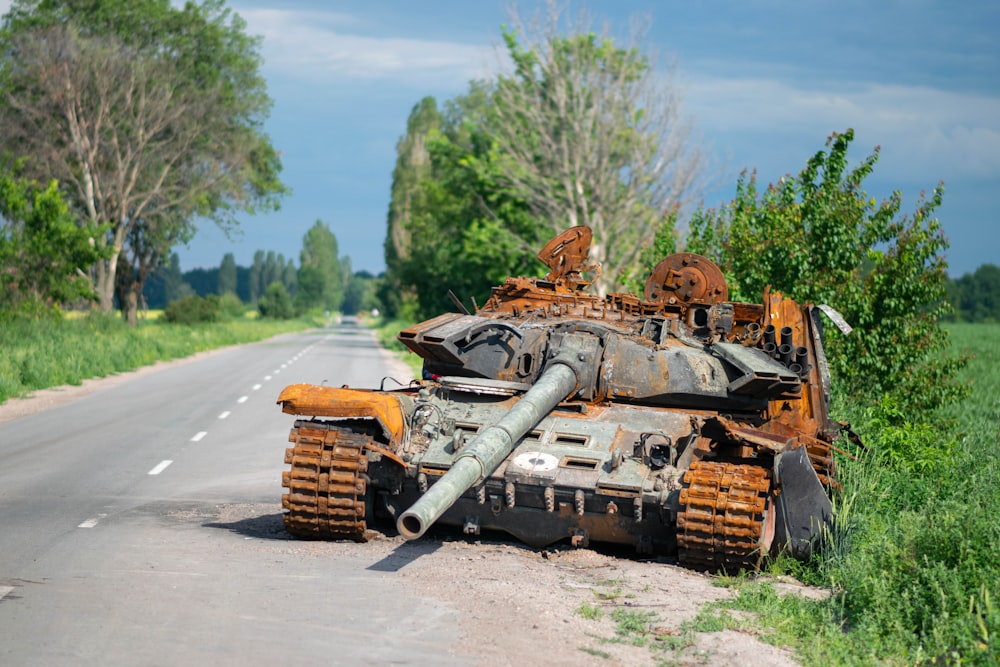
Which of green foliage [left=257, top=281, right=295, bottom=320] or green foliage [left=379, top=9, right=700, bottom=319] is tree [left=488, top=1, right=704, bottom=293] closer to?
green foliage [left=379, top=9, right=700, bottom=319]

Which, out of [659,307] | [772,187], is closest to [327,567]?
[659,307]

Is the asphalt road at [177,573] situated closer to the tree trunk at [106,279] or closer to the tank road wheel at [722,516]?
the tank road wheel at [722,516]

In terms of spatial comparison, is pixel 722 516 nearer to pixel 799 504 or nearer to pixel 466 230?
pixel 799 504

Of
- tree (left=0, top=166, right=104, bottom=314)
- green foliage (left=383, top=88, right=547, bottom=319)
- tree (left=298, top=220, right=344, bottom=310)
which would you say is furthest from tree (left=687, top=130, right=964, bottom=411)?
tree (left=298, top=220, right=344, bottom=310)

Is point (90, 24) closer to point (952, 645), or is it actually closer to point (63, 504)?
point (63, 504)

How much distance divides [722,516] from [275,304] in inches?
4128

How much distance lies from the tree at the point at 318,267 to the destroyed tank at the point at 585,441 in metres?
138

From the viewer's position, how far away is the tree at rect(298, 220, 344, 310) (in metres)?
151

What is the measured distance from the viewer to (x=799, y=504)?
353 inches

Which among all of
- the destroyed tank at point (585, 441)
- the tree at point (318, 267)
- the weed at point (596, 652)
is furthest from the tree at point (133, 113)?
the tree at point (318, 267)

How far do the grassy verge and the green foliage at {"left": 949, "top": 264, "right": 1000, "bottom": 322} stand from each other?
10248 cm

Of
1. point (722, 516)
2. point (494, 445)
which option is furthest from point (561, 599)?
point (722, 516)

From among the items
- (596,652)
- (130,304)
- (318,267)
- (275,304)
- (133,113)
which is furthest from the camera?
(318,267)

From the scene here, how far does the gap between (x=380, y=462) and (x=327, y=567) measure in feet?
3.73
